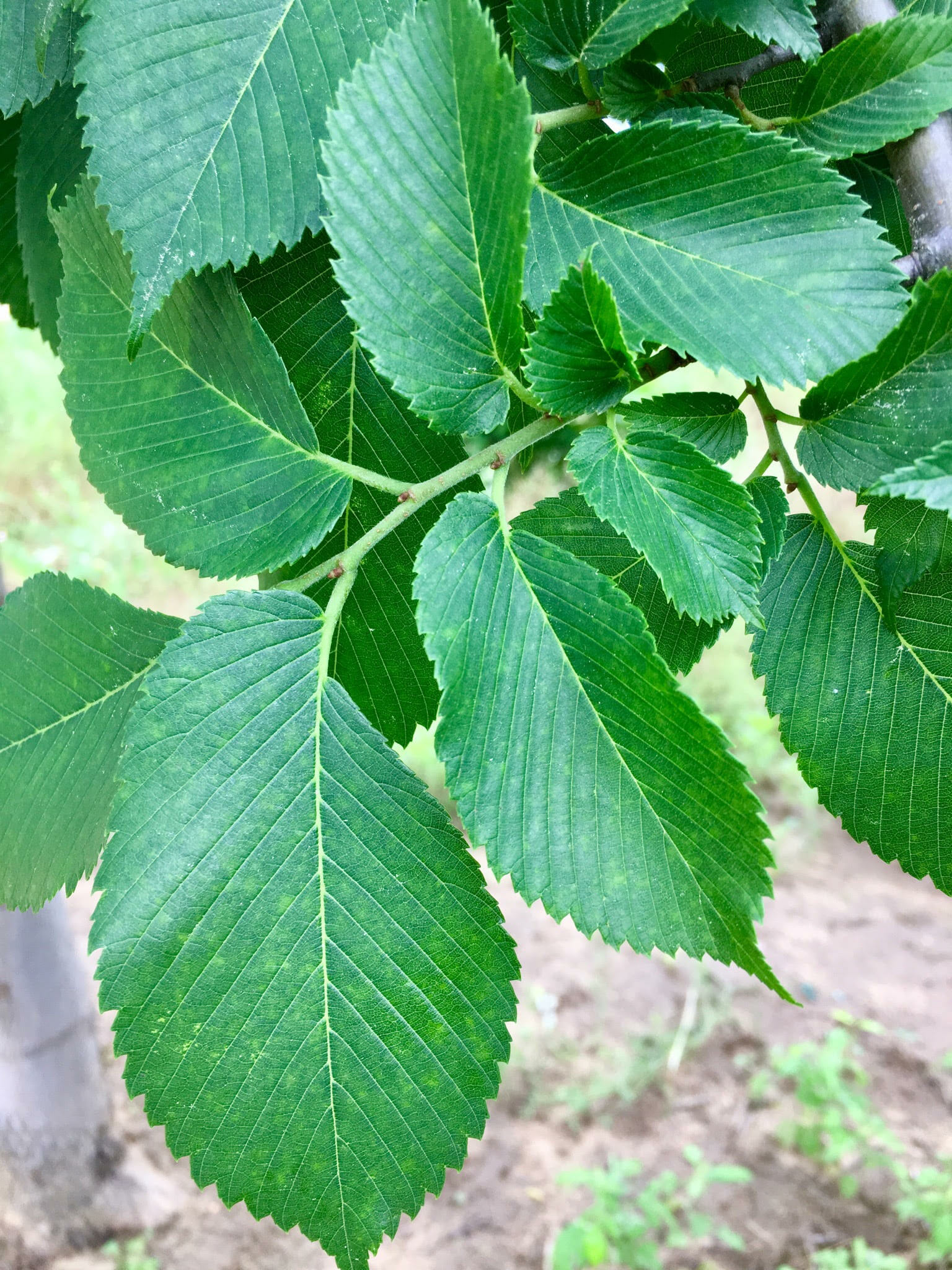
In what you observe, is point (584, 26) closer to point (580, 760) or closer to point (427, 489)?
point (427, 489)

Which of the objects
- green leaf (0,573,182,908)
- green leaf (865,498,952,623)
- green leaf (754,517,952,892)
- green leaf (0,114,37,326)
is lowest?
green leaf (754,517,952,892)

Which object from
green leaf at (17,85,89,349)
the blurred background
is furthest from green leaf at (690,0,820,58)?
the blurred background

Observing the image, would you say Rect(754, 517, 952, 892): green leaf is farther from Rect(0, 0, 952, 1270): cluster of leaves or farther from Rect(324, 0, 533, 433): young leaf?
Rect(324, 0, 533, 433): young leaf

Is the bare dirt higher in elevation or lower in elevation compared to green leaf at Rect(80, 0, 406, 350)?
lower

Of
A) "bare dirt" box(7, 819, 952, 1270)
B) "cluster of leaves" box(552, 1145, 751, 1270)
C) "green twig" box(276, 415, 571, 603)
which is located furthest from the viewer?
"bare dirt" box(7, 819, 952, 1270)

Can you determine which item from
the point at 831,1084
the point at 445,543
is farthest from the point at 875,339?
the point at 831,1084

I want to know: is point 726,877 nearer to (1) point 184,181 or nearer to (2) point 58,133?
(1) point 184,181

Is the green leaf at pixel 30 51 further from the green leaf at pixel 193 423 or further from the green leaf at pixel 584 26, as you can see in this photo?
the green leaf at pixel 584 26

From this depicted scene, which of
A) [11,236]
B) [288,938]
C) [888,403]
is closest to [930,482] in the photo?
[888,403]
